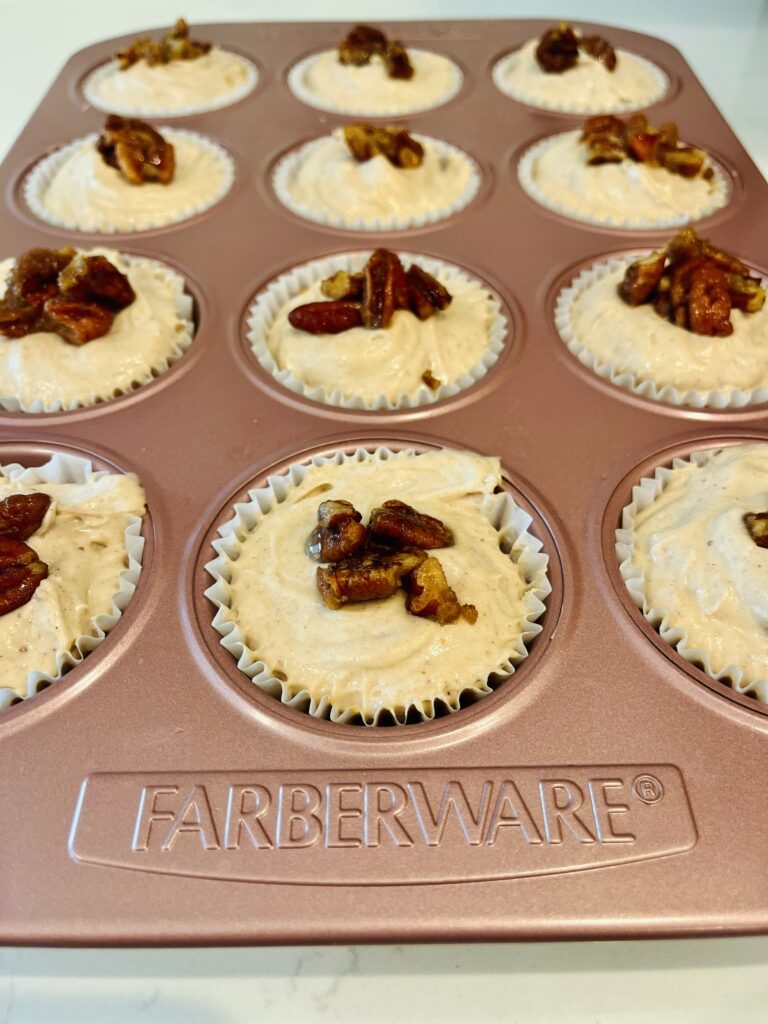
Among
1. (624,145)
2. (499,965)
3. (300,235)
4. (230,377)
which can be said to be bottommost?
(499,965)

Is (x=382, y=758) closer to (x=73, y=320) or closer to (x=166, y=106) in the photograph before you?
(x=73, y=320)

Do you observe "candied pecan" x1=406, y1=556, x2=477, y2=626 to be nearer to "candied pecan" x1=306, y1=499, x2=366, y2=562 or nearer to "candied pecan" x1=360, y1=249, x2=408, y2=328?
"candied pecan" x1=306, y1=499, x2=366, y2=562

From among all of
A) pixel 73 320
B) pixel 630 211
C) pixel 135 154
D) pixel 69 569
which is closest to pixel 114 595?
pixel 69 569

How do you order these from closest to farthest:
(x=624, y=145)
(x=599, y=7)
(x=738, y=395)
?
(x=738, y=395)
(x=624, y=145)
(x=599, y=7)

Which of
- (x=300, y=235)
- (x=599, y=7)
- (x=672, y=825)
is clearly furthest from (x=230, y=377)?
(x=599, y=7)

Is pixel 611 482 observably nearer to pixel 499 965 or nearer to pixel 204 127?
pixel 499 965

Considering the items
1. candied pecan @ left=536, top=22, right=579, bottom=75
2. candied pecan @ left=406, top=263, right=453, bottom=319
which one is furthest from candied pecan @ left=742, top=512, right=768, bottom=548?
A: candied pecan @ left=536, top=22, right=579, bottom=75
